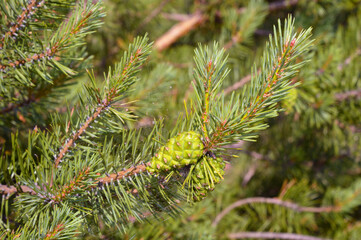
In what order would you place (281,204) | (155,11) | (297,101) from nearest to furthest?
(297,101)
(281,204)
(155,11)

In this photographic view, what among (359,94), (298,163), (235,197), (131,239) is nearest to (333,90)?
(359,94)

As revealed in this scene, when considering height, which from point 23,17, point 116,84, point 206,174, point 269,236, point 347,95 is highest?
point 23,17

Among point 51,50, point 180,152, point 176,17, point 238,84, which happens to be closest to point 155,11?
point 176,17

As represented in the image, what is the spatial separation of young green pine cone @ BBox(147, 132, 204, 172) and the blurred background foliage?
0.34 metres

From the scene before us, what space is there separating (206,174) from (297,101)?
41cm

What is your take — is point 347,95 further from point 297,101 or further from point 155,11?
point 155,11

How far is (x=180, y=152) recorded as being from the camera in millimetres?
322

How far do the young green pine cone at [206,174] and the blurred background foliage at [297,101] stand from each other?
0.34 meters

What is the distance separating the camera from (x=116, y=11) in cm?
85

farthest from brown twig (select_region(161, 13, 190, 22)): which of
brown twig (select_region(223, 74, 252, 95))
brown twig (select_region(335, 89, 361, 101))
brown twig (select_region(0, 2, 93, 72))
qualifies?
brown twig (select_region(0, 2, 93, 72))

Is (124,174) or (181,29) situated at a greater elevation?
(181,29)

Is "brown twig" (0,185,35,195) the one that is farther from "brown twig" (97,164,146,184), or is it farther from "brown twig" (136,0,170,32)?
"brown twig" (136,0,170,32)

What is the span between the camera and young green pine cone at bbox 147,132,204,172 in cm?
32

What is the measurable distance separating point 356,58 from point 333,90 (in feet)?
0.36
